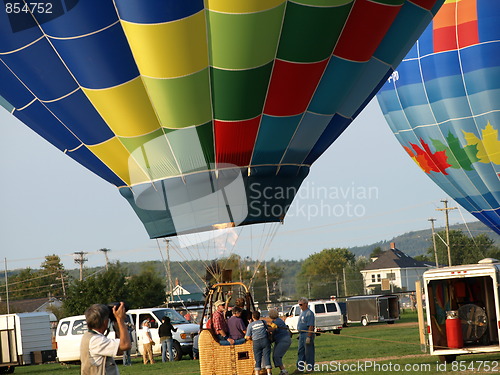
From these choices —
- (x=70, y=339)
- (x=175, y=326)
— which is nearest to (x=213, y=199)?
(x=175, y=326)

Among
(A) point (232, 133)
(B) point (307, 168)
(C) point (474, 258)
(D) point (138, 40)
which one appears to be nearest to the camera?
(D) point (138, 40)

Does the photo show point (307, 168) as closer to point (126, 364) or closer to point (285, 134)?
point (285, 134)

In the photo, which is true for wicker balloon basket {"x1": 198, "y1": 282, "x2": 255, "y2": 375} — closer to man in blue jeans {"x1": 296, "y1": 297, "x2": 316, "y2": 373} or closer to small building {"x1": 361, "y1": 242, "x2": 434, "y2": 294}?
man in blue jeans {"x1": 296, "y1": 297, "x2": 316, "y2": 373}

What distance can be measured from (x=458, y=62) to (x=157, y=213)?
35.6ft

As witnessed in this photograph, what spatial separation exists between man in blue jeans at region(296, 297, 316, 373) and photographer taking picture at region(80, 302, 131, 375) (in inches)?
331

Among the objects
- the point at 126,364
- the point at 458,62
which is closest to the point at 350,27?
the point at 458,62

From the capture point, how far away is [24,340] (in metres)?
27.8

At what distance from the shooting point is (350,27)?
13852 mm

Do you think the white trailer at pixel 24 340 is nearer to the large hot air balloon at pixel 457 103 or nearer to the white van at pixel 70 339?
the white van at pixel 70 339

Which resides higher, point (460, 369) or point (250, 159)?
point (250, 159)

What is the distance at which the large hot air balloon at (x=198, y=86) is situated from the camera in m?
13.2

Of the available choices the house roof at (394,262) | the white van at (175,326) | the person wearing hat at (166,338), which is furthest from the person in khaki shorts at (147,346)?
the house roof at (394,262)

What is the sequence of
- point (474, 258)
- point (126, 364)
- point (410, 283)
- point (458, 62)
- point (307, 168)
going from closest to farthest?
point (307, 168) → point (458, 62) → point (126, 364) → point (474, 258) → point (410, 283)

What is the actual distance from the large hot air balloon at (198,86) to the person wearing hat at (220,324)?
54.4 inches
